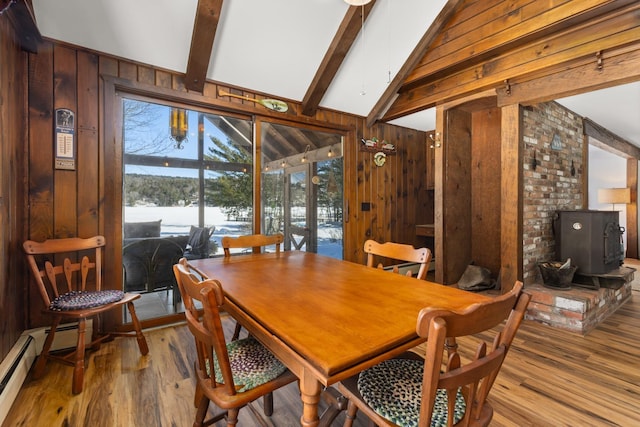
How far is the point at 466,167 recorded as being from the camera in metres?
3.85

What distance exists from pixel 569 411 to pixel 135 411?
235 cm

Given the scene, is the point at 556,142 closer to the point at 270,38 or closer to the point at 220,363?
the point at 270,38

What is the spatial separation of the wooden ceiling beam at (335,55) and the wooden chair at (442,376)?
2.68 meters

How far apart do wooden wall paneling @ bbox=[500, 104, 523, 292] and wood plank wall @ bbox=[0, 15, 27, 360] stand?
4003 mm

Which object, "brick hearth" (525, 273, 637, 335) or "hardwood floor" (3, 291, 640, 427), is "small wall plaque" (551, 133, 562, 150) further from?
"hardwood floor" (3, 291, 640, 427)

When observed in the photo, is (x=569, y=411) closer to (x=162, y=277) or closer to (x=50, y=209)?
(x=162, y=277)

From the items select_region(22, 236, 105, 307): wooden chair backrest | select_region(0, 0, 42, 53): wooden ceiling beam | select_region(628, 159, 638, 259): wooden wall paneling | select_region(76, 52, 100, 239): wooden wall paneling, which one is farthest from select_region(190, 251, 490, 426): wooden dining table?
select_region(628, 159, 638, 259): wooden wall paneling

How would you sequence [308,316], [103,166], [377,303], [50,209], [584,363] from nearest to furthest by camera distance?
1. [308,316]
2. [377,303]
3. [584,363]
4. [50,209]
5. [103,166]

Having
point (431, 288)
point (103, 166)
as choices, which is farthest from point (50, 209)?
point (431, 288)

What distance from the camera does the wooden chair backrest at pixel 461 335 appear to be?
2.29 ft

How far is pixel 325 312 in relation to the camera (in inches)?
43.4

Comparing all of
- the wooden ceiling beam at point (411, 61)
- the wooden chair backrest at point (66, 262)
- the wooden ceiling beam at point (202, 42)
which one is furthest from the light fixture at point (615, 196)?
the wooden chair backrest at point (66, 262)

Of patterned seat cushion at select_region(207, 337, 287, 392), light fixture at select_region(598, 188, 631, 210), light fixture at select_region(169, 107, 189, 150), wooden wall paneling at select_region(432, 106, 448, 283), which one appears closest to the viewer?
patterned seat cushion at select_region(207, 337, 287, 392)

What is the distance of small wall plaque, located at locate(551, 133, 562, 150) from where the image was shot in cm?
349
